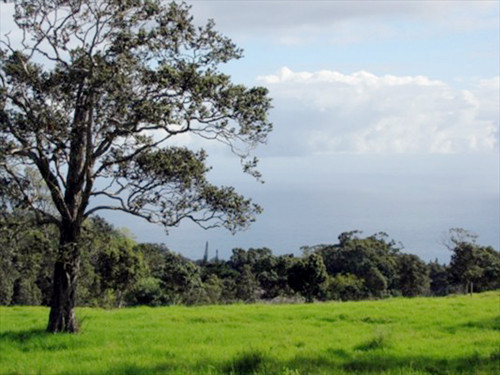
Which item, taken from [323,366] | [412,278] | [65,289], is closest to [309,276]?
[412,278]

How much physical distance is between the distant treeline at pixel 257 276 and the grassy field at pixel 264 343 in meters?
14.9

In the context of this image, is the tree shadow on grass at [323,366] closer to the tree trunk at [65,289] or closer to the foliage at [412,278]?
the tree trunk at [65,289]

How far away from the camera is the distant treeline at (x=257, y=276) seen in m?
44.8

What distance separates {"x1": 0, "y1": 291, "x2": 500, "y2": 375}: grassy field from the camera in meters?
11.7

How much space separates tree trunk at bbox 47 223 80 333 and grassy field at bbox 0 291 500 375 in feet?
2.19

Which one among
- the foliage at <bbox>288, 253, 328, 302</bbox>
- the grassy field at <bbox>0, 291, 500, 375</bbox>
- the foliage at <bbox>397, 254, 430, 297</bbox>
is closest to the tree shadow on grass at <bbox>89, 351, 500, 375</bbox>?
the grassy field at <bbox>0, 291, 500, 375</bbox>

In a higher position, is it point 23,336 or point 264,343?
point 264,343

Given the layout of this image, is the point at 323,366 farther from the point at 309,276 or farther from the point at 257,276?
the point at 257,276

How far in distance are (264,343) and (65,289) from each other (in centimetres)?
588

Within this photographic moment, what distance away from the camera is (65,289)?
16.2m

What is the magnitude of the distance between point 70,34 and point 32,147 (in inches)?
137

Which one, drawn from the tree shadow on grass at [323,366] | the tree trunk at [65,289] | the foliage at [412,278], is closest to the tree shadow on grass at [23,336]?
the tree trunk at [65,289]

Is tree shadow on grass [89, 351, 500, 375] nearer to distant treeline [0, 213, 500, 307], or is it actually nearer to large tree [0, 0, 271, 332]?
large tree [0, 0, 271, 332]

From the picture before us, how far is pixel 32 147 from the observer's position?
14.7 m
